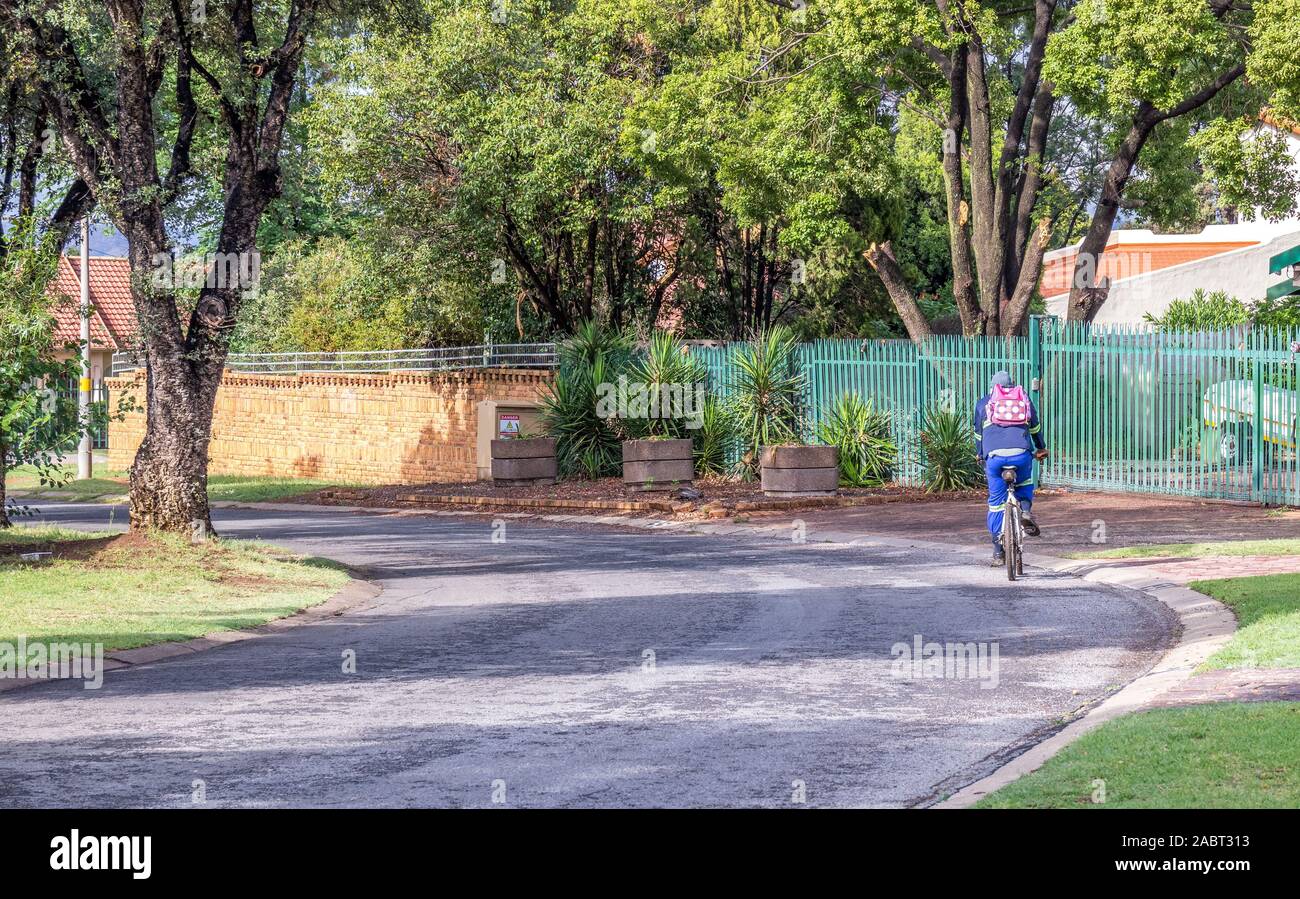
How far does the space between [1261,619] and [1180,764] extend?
484 cm

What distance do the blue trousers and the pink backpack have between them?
1.18 feet

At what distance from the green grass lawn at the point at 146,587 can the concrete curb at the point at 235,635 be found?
100mm

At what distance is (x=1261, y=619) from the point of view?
453 inches

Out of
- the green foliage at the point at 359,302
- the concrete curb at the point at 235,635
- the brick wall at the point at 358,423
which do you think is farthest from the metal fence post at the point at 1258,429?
the green foliage at the point at 359,302

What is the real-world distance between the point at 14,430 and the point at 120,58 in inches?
160

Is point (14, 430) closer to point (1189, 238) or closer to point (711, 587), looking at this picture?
point (711, 587)

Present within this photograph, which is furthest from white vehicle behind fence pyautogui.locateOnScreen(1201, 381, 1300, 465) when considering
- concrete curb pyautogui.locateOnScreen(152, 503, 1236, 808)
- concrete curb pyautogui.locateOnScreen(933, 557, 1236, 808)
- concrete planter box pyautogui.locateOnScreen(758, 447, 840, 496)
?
concrete curb pyautogui.locateOnScreen(933, 557, 1236, 808)

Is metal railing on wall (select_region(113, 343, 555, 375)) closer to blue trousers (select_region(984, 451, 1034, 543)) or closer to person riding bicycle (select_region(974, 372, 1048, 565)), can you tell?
person riding bicycle (select_region(974, 372, 1048, 565))

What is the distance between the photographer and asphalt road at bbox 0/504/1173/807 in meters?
7.38

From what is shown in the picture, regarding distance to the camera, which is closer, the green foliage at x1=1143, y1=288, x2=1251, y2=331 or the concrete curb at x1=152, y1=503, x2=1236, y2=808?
the concrete curb at x1=152, y1=503, x2=1236, y2=808

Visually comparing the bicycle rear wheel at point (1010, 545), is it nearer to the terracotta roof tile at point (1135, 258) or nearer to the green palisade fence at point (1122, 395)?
the green palisade fence at point (1122, 395)

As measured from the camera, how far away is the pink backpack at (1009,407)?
15.5 meters

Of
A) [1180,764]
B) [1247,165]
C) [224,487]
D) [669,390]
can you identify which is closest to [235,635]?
[1180,764]

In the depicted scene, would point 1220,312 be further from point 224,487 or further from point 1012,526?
point 1012,526
